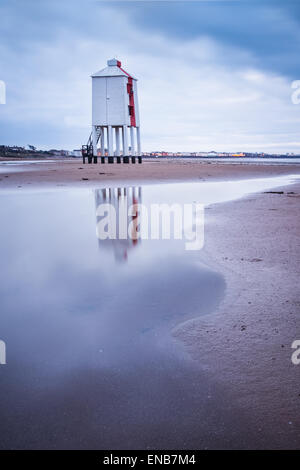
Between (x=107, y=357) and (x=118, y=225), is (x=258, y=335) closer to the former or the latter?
(x=107, y=357)

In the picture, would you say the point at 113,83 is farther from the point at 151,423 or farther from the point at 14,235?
the point at 151,423

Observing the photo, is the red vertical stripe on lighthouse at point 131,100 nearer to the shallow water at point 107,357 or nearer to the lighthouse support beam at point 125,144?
the lighthouse support beam at point 125,144

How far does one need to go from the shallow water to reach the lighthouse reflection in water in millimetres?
492

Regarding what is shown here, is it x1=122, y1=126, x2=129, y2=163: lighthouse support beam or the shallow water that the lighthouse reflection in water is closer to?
the shallow water

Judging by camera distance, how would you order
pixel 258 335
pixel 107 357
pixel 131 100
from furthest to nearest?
pixel 131 100 → pixel 258 335 → pixel 107 357

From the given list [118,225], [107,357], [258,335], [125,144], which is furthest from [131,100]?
[107,357]

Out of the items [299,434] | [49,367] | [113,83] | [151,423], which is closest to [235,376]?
[299,434]

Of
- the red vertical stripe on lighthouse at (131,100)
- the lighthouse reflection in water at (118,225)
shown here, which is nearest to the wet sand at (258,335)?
the lighthouse reflection in water at (118,225)

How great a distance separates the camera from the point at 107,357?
7.14 feet

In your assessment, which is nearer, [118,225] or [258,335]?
[258,335]

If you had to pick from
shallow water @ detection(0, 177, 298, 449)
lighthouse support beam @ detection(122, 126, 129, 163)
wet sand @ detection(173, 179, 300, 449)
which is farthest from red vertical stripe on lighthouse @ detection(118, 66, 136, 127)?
shallow water @ detection(0, 177, 298, 449)

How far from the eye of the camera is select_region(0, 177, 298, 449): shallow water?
159cm

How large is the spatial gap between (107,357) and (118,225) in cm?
457
